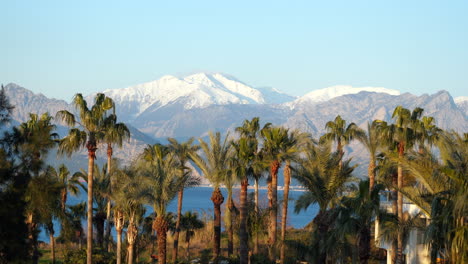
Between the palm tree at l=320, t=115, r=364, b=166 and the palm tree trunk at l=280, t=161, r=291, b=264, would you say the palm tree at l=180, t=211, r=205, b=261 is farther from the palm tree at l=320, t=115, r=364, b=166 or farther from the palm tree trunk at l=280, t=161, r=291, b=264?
the palm tree trunk at l=280, t=161, r=291, b=264

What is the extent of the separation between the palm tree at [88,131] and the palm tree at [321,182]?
11248 mm

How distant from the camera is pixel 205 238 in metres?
63.0

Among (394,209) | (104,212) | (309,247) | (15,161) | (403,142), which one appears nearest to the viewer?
(15,161)

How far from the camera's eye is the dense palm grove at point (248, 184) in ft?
87.0

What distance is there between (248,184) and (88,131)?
10.1m

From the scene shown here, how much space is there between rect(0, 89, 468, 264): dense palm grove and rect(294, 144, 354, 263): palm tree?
6 centimetres

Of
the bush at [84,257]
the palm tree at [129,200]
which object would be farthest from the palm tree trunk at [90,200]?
the bush at [84,257]

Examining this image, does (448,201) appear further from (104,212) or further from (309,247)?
(104,212)

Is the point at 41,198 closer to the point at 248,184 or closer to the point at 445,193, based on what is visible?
the point at 248,184

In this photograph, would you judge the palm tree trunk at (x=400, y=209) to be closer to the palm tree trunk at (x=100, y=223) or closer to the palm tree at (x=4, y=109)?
the palm tree at (x=4, y=109)

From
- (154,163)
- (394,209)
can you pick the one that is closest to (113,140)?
(154,163)

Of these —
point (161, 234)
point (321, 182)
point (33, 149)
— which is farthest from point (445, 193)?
point (161, 234)

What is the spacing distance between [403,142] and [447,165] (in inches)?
647

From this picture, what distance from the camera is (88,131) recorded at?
36.3 metres
